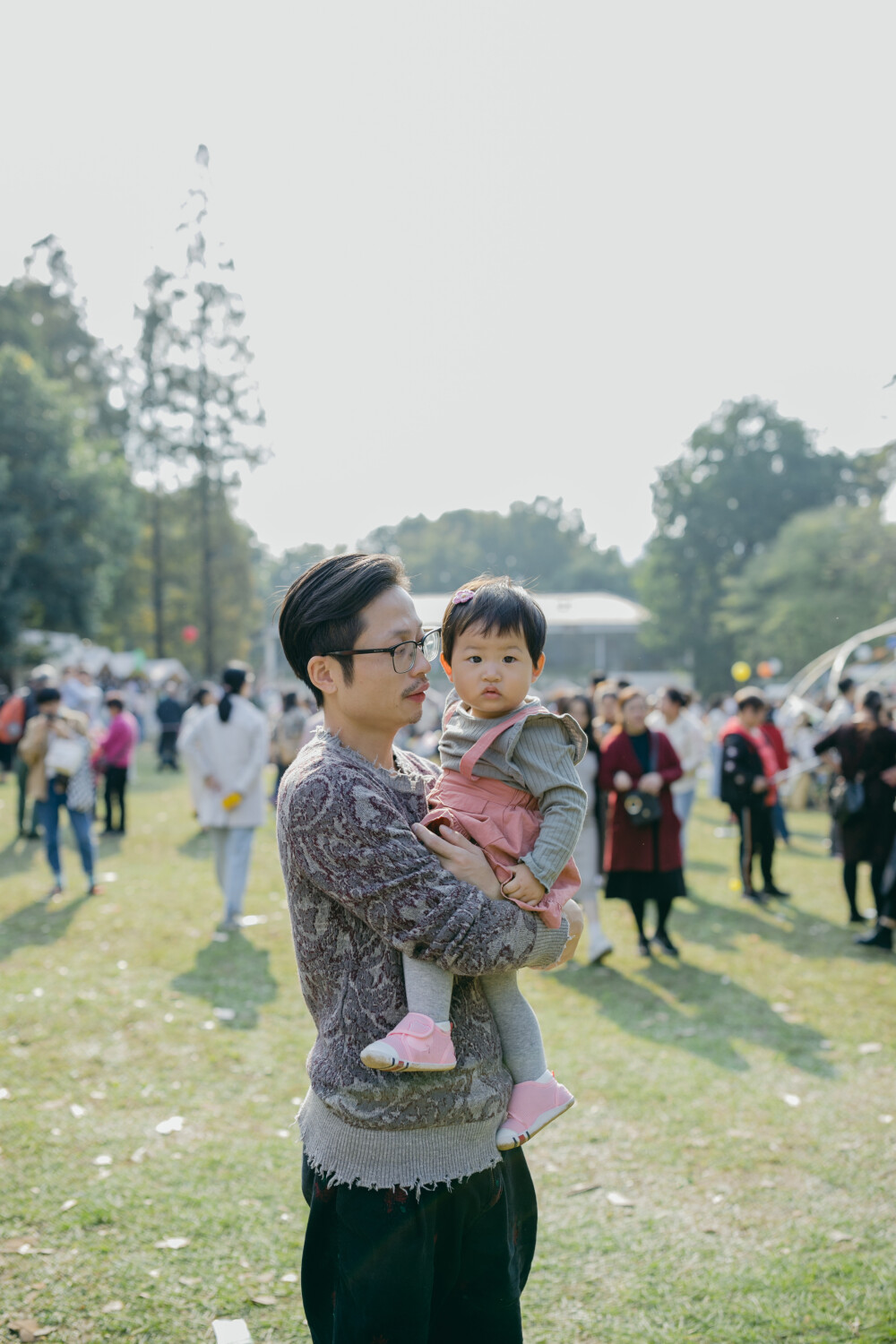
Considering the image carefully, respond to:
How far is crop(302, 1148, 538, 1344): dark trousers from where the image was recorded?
1828 millimetres

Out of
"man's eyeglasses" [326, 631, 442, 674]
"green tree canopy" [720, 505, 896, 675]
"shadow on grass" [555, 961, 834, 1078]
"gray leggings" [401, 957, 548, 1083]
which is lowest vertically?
"shadow on grass" [555, 961, 834, 1078]

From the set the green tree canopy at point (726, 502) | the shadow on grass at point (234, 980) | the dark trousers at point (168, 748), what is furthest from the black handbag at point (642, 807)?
the green tree canopy at point (726, 502)

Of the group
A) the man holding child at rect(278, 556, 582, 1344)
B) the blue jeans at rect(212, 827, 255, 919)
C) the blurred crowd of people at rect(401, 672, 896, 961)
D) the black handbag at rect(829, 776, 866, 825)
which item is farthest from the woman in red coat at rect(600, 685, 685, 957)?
the man holding child at rect(278, 556, 582, 1344)

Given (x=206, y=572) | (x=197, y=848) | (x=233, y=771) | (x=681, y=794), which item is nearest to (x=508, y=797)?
(x=233, y=771)

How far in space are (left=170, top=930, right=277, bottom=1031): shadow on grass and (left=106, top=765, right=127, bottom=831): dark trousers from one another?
550cm

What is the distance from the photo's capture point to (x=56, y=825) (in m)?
9.45

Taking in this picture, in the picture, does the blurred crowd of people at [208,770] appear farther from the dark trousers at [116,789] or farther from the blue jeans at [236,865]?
the dark trousers at [116,789]

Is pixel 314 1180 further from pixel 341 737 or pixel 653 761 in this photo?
pixel 653 761

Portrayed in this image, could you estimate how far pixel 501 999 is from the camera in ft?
6.58

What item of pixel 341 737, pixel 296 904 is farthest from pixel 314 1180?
pixel 341 737

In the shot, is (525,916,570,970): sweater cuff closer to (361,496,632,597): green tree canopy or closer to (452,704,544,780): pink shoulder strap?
(452,704,544,780): pink shoulder strap

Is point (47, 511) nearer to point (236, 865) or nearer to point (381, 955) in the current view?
point (236, 865)

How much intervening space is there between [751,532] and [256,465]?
29.2 m

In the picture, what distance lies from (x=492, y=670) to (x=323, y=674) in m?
0.36
